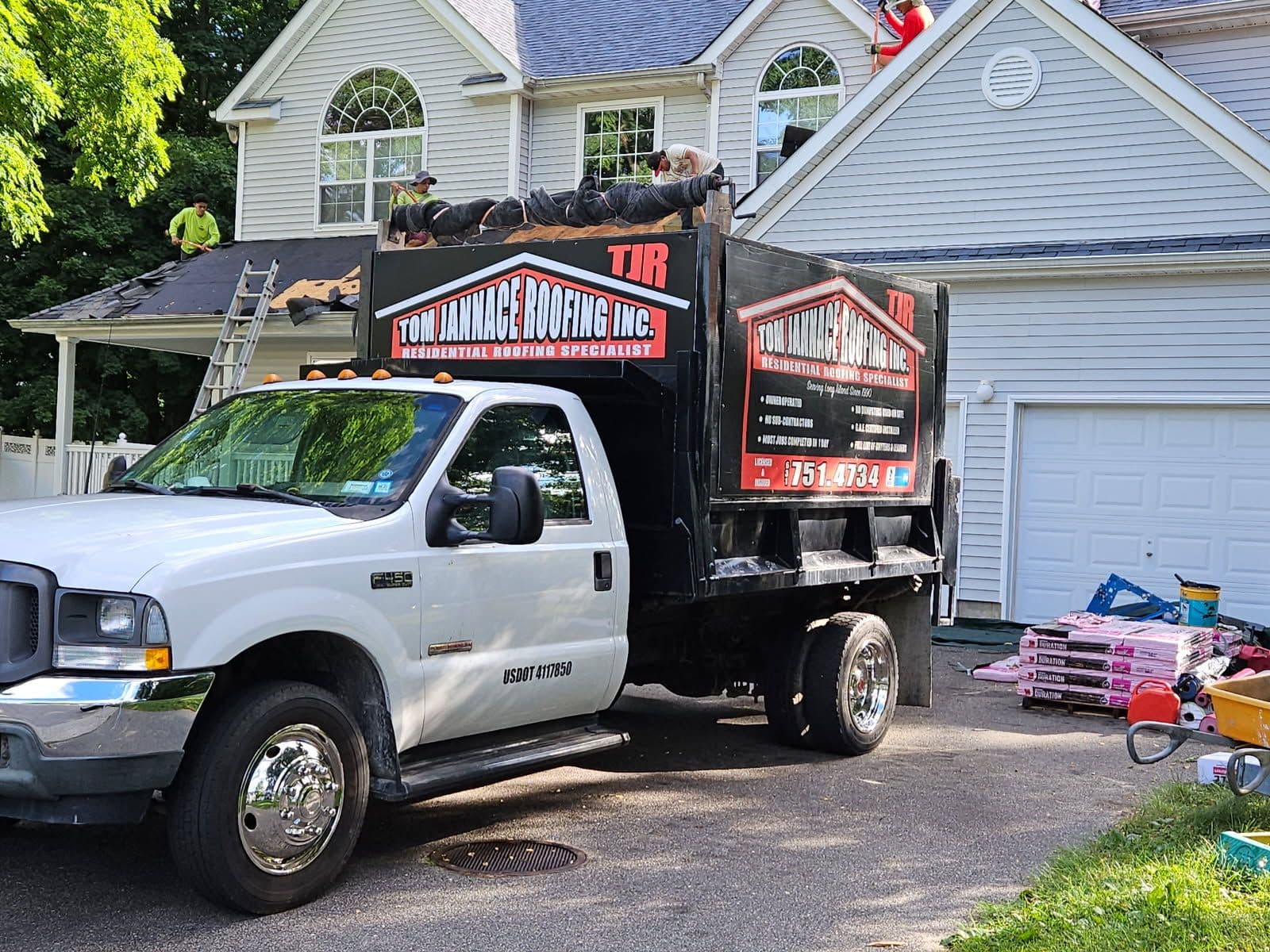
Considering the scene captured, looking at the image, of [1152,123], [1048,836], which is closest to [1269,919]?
[1048,836]

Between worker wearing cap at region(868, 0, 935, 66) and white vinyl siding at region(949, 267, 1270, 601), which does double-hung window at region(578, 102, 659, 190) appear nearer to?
worker wearing cap at region(868, 0, 935, 66)

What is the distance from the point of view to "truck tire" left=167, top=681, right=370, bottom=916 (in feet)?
15.8

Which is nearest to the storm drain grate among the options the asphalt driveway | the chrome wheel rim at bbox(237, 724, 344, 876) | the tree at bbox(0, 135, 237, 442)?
the asphalt driveway

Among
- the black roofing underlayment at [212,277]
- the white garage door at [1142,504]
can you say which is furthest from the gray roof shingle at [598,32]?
the white garage door at [1142,504]

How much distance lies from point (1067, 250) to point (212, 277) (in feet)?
38.2

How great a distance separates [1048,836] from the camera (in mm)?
6633

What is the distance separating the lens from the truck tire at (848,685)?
319 inches

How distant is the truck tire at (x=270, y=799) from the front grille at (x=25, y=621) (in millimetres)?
624

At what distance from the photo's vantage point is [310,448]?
609 cm

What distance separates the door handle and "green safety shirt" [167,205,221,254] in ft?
51.2

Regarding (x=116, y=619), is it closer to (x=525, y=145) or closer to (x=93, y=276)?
(x=525, y=145)

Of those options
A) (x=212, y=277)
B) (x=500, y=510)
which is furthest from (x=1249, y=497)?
(x=212, y=277)

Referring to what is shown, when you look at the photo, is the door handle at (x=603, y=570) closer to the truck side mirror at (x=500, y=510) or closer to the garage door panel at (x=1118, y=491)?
the truck side mirror at (x=500, y=510)

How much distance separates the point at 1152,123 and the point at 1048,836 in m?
9.14
